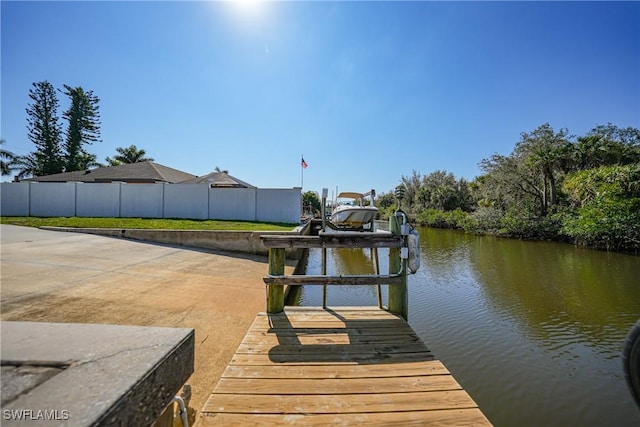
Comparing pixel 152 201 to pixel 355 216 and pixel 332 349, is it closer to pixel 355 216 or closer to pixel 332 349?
pixel 355 216

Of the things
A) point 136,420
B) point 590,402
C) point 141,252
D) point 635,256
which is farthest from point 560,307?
point 141,252

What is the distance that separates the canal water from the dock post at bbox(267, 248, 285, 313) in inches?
103

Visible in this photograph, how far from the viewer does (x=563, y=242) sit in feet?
56.2

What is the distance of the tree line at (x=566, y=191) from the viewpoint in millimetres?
13672

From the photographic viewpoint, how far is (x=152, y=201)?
50.4 feet

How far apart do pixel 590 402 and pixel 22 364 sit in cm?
507

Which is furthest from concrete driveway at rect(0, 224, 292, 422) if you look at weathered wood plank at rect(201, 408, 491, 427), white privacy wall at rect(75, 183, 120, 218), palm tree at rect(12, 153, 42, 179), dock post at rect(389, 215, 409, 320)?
palm tree at rect(12, 153, 42, 179)

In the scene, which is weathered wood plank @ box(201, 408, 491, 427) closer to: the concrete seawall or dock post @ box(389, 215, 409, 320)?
dock post @ box(389, 215, 409, 320)

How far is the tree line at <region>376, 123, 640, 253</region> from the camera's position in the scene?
13.7 meters

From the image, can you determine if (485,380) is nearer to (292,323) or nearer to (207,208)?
(292,323)

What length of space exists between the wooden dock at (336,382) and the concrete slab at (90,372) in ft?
3.47

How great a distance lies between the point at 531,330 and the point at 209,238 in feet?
29.5

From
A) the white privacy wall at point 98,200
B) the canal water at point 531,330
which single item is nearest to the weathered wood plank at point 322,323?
the canal water at point 531,330

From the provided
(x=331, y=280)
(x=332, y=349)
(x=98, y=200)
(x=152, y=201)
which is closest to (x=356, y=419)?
(x=332, y=349)
